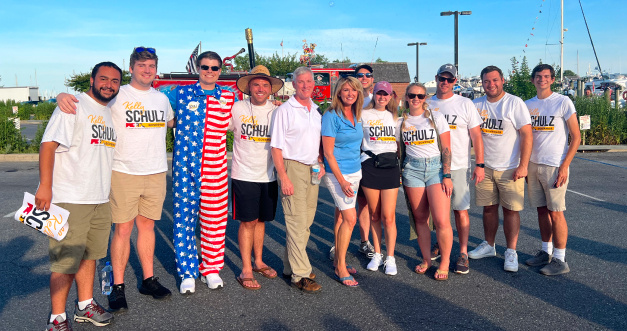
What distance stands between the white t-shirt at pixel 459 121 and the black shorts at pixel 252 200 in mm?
1842

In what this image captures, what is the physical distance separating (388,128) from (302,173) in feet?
3.23

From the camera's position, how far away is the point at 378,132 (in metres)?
4.80

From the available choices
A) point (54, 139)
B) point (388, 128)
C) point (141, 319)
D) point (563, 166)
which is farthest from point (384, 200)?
point (54, 139)

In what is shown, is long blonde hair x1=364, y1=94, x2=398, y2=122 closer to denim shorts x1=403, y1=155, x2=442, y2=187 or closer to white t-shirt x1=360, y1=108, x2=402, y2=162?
white t-shirt x1=360, y1=108, x2=402, y2=162

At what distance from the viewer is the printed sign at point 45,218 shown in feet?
10.6

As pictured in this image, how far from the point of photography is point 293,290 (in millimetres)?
4480

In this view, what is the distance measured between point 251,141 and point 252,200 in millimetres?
540

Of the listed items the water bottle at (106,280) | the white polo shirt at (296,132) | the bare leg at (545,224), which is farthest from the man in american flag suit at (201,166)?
the bare leg at (545,224)

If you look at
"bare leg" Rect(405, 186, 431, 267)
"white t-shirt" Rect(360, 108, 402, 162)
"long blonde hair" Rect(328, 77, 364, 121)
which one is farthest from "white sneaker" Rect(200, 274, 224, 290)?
"bare leg" Rect(405, 186, 431, 267)

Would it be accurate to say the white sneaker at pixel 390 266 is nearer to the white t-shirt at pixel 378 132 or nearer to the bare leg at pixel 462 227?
the bare leg at pixel 462 227

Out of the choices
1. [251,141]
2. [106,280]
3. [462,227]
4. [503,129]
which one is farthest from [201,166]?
[503,129]

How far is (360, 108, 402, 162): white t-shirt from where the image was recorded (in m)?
4.80

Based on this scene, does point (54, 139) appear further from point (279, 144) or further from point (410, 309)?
point (410, 309)

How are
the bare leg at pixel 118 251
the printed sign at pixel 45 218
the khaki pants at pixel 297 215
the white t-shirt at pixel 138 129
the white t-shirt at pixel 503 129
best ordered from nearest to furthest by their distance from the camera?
the printed sign at pixel 45 218 → the white t-shirt at pixel 138 129 → the bare leg at pixel 118 251 → the khaki pants at pixel 297 215 → the white t-shirt at pixel 503 129
